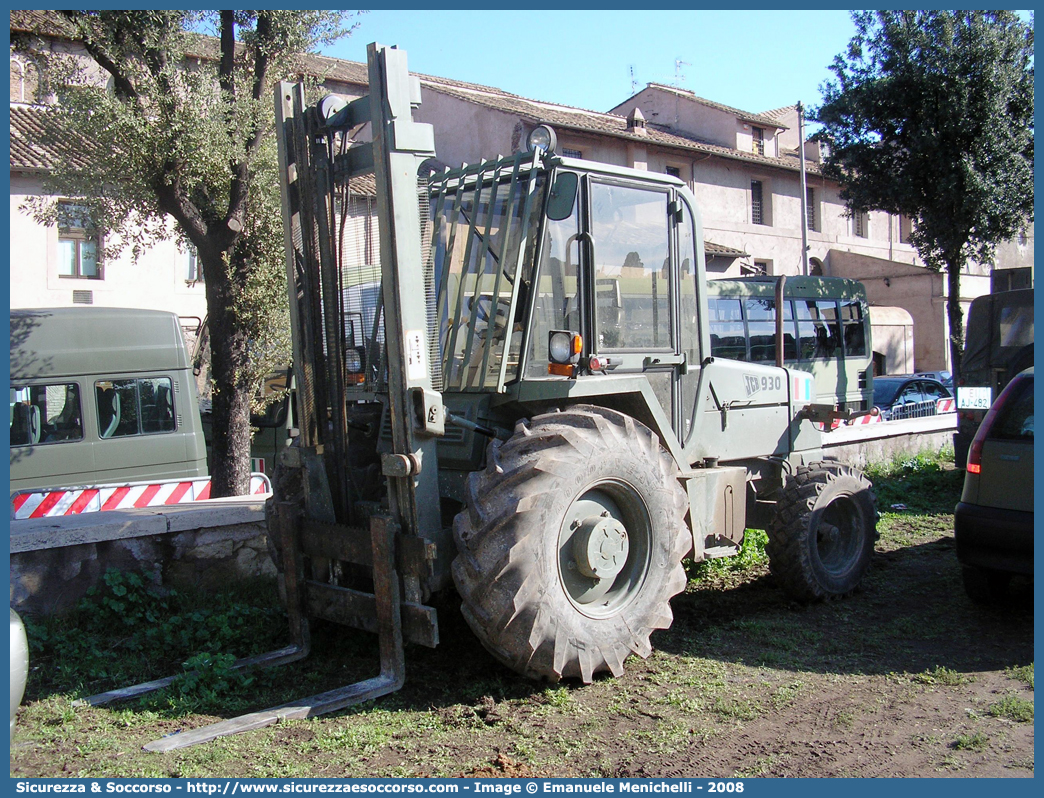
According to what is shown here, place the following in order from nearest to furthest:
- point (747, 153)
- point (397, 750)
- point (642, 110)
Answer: point (397, 750) < point (747, 153) < point (642, 110)

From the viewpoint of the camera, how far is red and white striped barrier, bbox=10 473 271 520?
8.82 meters

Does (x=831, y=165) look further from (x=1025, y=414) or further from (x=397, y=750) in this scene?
(x=397, y=750)

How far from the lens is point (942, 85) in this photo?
17016mm

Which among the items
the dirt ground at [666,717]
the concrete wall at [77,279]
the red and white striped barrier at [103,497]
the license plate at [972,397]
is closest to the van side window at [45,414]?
the red and white striped barrier at [103,497]

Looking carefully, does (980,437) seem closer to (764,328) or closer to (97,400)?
(97,400)

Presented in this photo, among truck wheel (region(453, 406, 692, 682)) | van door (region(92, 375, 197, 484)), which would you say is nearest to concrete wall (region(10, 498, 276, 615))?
truck wheel (region(453, 406, 692, 682))

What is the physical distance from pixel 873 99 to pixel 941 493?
384 inches

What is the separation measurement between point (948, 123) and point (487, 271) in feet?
50.1

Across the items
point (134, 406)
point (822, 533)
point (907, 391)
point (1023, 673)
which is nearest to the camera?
point (1023, 673)

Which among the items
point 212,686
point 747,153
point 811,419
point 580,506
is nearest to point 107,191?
point 212,686

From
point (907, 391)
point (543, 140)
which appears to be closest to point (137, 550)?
point (543, 140)

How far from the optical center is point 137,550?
6.29m

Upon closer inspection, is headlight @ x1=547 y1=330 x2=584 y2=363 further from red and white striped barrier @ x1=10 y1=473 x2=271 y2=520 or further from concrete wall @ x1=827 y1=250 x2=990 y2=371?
concrete wall @ x1=827 y1=250 x2=990 y2=371

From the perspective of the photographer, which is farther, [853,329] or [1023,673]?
Result: [853,329]
